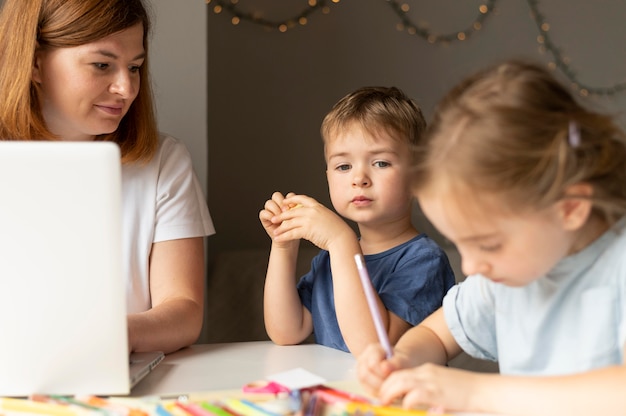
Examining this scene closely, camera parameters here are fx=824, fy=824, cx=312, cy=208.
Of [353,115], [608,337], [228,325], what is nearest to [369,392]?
[608,337]

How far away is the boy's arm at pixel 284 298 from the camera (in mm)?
1462

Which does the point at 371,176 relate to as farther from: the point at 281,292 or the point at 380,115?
the point at 281,292

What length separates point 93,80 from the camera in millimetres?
1500

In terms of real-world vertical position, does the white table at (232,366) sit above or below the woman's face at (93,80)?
below

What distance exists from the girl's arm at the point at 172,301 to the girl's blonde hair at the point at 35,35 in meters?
0.20

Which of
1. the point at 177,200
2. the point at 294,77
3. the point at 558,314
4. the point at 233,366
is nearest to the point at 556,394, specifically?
the point at 558,314

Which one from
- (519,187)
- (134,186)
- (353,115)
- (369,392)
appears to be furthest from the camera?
(134,186)

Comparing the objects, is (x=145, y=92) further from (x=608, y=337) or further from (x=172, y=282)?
(x=608, y=337)

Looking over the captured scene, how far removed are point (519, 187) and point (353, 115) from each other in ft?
1.99

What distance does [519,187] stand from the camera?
2.96 feet

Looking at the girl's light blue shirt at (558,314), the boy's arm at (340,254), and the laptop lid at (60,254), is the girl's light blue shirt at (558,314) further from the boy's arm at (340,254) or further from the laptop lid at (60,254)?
the laptop lid at (60,254)

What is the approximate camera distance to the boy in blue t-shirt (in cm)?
138

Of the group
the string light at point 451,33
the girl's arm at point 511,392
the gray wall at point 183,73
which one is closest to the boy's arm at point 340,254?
the girl's arm at point 511,392

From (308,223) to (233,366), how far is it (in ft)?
0.96
